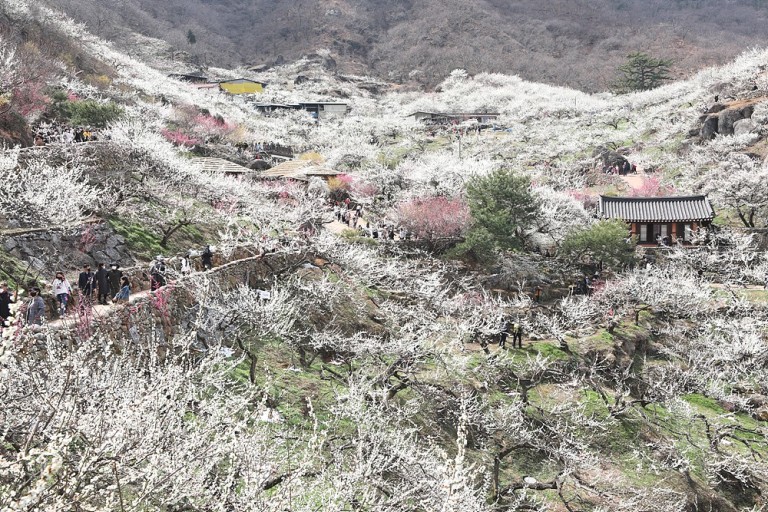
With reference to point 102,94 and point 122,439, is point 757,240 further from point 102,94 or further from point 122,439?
point 102,94

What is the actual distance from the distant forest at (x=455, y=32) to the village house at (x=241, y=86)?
23358 mm

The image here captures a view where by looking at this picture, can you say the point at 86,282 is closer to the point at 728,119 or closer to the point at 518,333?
the point at 518,333

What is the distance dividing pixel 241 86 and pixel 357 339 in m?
77.8

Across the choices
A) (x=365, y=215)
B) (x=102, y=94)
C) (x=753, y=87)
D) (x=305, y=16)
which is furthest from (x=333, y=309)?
(x=305, y=16)

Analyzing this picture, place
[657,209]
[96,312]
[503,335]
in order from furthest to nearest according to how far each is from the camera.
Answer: [657,209] → [503,335] → [96,312]

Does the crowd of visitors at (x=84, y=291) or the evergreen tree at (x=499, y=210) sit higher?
the crowd of visitors at (x=84, y=291)

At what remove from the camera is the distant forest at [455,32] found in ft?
379

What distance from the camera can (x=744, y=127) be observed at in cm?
4441

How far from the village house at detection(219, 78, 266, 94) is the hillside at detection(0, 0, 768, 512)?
4527 cm

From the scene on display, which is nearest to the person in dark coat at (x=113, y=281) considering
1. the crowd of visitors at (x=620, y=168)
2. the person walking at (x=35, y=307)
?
the person walking at (x=35, y=307)

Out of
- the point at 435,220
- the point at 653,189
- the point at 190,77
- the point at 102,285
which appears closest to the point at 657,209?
the point at 653,189

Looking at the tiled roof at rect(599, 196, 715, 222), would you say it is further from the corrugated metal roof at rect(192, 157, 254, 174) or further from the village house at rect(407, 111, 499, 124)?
the village house at rect(407, 111, 499, 124)

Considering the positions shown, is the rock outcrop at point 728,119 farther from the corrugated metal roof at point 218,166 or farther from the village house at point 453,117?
the corrugated metal roof at point 218,166

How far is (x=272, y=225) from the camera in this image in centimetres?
1950
